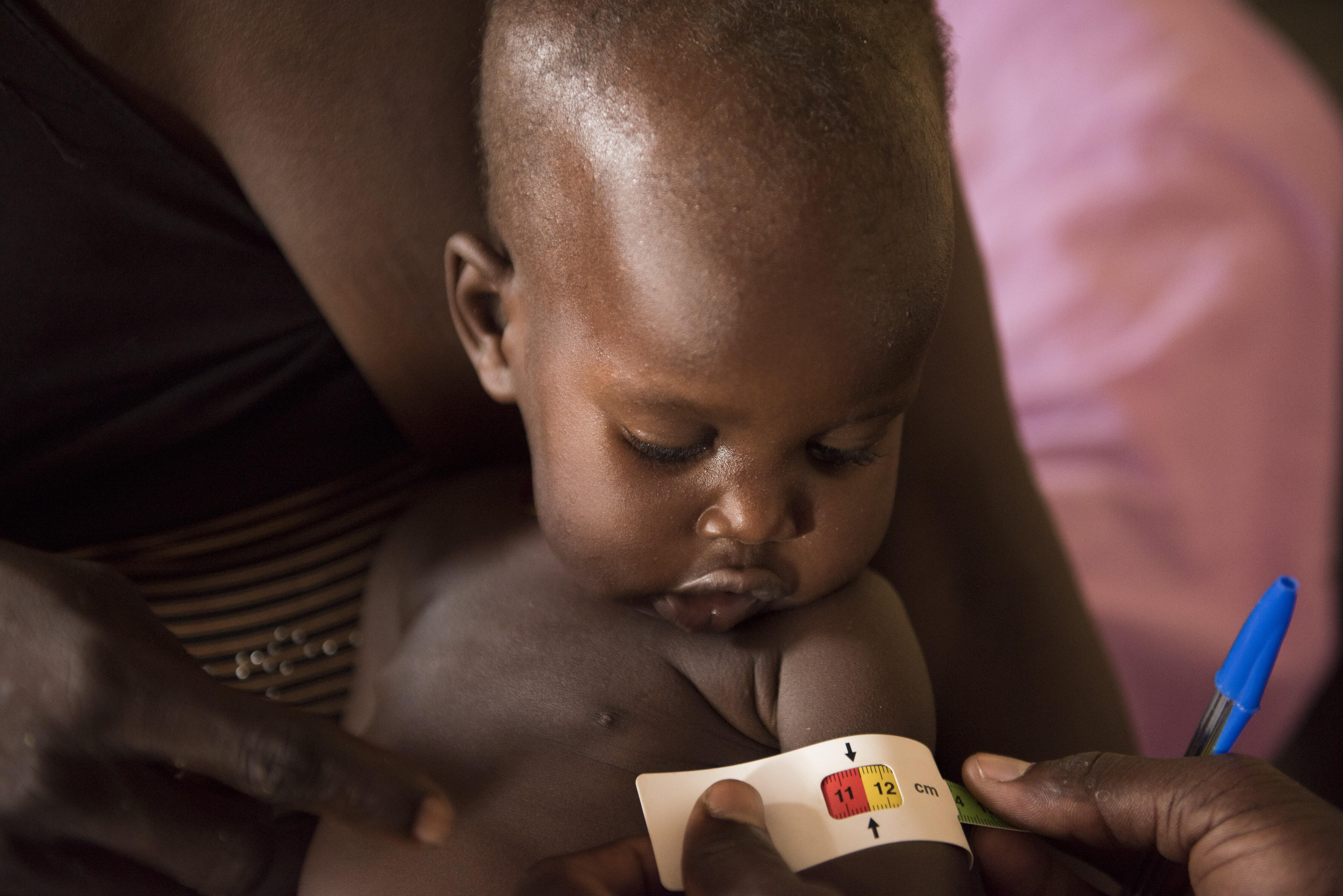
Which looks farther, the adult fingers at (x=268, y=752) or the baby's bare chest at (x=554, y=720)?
the baby's bare chest at (x=554, y=720)

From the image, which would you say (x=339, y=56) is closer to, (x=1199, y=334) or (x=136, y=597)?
(x=136, y=597)

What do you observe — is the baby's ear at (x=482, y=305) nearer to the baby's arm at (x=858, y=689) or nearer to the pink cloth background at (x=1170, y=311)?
the baby's arm at (x=858, y=689)

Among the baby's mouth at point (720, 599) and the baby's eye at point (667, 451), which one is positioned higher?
the baby's eye at point (667, 451)

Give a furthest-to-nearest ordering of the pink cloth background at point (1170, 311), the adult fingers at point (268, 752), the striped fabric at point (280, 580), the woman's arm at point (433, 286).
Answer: the pink cloth background at point (1170, 311) → the striped fabric at point (280, 580) → the woman's arm at point (433, 286) → the adult fingers at point (268, 752)

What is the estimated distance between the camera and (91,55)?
0.83 metres

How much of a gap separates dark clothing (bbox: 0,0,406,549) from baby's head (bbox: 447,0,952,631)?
252 mm

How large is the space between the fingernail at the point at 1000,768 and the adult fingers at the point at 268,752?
43 cm

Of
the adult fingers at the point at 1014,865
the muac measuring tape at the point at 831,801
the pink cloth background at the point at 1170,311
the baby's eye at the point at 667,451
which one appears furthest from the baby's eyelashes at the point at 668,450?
the pink cloth background at the point at 1170,311

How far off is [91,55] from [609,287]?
0.44 metres

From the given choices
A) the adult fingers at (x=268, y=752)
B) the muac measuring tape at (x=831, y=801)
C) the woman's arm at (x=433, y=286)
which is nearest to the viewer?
the adult fingers at (x=268, y=752)

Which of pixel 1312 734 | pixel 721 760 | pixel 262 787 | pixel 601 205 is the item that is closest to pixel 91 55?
pixel 601 205

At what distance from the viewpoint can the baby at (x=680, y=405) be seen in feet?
2.36

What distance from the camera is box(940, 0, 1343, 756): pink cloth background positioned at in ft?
5.52

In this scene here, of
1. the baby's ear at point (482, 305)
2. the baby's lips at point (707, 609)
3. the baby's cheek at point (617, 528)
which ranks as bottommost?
the baby's lips at point (707, 609)
